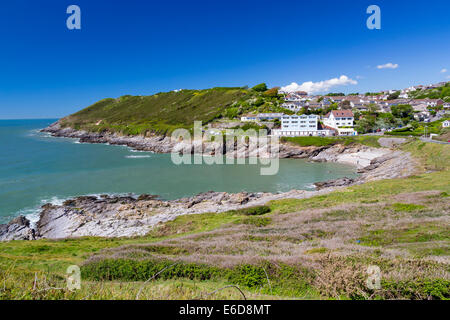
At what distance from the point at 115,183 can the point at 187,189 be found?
1621 centimetres

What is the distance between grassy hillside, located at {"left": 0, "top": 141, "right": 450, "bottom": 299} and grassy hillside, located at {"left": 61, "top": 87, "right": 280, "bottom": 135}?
8997 cm

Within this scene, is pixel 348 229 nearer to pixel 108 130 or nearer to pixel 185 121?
pixel 185 121

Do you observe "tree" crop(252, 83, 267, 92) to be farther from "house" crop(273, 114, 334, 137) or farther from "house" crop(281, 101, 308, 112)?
"house" crop(273, 114, 334, 137)

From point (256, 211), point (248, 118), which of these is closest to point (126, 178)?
point (256, 211)

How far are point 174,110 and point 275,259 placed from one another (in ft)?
499

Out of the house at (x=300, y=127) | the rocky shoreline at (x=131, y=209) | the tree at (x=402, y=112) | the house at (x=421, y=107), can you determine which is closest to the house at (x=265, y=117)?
the house at (x=300, y=127)

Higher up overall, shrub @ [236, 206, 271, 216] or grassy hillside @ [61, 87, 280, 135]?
grassy hillside @ [61, 87, 280, 135]

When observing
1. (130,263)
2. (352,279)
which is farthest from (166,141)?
(352,279)

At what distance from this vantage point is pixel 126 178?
5256cm

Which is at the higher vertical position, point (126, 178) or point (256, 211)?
point (126, 178)

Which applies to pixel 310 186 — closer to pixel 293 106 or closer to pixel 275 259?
pixel 275 259

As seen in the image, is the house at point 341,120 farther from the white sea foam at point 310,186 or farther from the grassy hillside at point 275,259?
the grassy hillside at point 275,259

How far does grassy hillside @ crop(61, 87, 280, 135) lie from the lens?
12050 cm

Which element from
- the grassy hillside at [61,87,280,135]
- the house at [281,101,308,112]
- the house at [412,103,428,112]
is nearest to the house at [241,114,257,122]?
the grassy hillside at [61,87,280,135]
